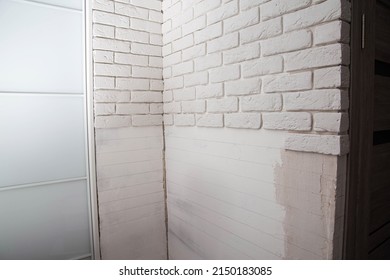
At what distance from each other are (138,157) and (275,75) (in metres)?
1.16

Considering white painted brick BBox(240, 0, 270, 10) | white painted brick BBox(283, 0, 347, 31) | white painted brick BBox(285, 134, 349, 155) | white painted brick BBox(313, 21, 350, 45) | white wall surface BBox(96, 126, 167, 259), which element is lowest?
white wall surface BBox(96, 126, 167, 259)

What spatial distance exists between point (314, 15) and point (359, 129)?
495mm

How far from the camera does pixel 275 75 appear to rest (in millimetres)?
1160

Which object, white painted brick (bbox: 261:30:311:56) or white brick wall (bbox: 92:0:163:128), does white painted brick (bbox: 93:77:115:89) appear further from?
white painted brick (bbox: 261:30:311:56)

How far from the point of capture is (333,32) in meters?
0.96

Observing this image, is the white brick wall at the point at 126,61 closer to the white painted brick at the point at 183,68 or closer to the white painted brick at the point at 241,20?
the white painted brick at the point at 183,68

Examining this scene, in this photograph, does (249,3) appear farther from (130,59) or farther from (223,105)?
(130,59)

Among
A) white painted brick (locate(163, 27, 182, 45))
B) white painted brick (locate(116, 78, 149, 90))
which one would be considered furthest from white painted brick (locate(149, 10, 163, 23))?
white painted brick (locate(116, 78, 149, 90))

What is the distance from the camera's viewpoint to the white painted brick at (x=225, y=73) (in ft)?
4.44

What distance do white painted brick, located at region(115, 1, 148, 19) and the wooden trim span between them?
1.37 meters

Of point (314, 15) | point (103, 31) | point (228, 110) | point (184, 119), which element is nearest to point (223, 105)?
point (228, 110)

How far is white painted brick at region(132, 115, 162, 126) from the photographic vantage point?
1.86 metres

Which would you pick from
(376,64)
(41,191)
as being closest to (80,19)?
(41,191)

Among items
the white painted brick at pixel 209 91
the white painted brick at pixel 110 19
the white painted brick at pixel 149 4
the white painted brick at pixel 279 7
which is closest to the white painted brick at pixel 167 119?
the white painted brick at pixel 209 91
